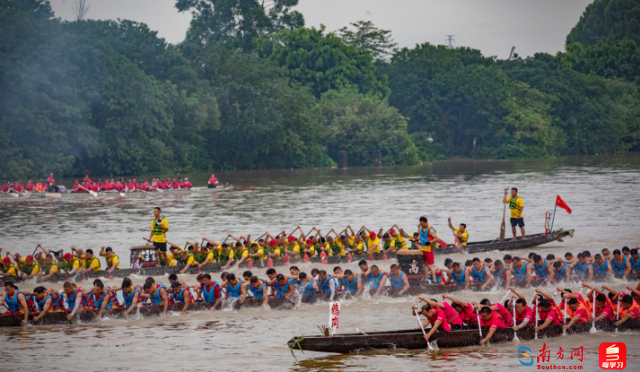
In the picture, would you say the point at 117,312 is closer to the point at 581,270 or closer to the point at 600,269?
the point at 581,270

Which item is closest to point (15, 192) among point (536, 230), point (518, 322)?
point (536, 230)

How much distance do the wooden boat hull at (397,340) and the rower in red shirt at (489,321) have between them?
8cm

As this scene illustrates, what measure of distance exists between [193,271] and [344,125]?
192ft

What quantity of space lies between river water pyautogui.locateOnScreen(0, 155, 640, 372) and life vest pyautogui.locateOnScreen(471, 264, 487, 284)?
34cm

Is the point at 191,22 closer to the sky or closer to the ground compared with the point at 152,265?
closer to the sky

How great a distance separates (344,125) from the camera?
3044 inches

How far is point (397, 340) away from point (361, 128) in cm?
6540

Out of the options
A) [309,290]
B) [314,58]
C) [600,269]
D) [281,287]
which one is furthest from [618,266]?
[314,58]

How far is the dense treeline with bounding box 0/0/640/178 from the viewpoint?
54406 millimetres

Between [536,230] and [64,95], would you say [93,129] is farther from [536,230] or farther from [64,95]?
[536,230]

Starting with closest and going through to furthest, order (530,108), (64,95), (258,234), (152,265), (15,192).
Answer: (152,265) < (258,234) < (15,192) < (64,95) < (530,108)

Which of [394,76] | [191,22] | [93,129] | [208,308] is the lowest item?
[208,308]

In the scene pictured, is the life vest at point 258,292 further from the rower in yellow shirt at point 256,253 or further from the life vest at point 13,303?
the life vest at point 13,303

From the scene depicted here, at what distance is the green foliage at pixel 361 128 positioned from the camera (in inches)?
3044
